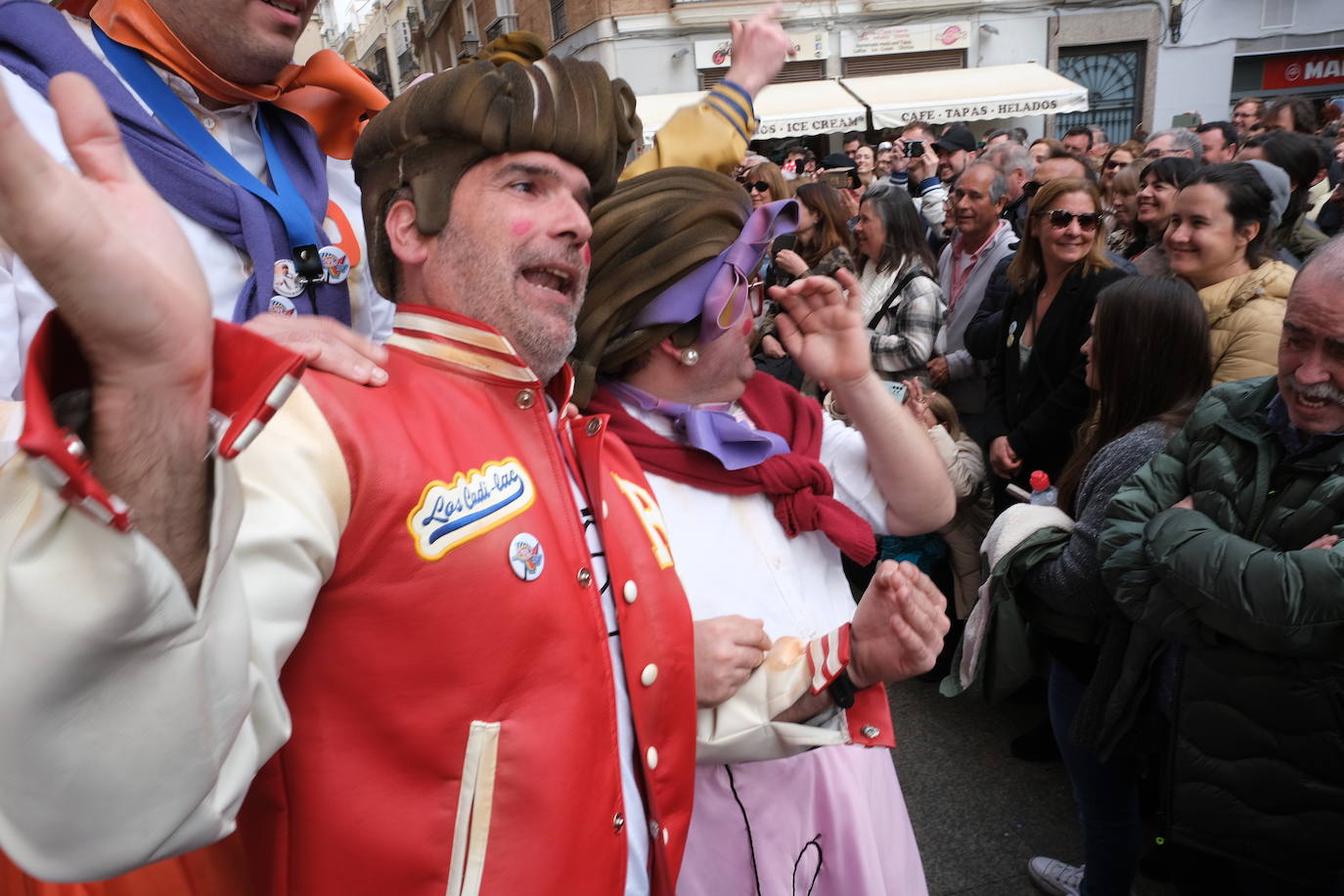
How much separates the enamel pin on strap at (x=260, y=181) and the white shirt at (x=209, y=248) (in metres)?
0.03

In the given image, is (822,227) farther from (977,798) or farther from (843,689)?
(843,689)

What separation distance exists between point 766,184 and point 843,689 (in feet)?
17.3

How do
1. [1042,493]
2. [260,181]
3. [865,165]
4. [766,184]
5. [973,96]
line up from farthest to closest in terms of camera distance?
[973,96] < [865,165] < [766,184] < [1042,493] < [260,181]

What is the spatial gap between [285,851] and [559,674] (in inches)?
14.0

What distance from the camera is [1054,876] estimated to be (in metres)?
3.09

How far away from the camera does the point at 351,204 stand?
6.48 ft

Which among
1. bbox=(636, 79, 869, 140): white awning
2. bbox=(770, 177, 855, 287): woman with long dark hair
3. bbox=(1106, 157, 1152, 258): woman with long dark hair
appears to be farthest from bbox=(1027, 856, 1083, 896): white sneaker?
bbox=(636, 79, 869, 140): white awning

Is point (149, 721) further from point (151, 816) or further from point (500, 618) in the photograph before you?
point (500, 618)

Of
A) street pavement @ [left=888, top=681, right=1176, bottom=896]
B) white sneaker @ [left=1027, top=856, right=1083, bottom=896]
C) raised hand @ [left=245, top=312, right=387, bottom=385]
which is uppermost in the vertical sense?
raised hand @ [left=245, top=312, right=387, bottom=385]

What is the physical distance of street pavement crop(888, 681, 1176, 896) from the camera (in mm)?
3207

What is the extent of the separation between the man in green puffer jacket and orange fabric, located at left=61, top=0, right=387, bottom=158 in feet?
6.37

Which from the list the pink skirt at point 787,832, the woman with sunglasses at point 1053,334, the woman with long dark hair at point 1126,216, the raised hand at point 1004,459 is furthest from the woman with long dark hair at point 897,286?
the pink skirt at point 787,832

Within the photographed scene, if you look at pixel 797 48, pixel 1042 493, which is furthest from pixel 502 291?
Answer: pixel 797 48

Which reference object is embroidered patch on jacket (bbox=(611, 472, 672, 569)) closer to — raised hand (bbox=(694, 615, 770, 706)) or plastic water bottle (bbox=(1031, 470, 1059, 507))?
raised hand (bbox=(694, 615, 770, 706))
